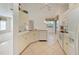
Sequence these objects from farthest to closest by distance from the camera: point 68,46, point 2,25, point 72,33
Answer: point 68,46 → point 72,33 → point 2,25

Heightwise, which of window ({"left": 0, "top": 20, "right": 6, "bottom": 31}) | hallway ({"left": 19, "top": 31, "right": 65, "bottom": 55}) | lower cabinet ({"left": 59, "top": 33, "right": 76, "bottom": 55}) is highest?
window ({"left": 0, "top": 20, "right": 6, "bottom": 31})

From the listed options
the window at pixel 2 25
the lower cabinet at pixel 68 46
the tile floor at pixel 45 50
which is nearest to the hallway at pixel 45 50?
the tile floor at pixel 45 50

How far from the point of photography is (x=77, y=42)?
2383mm

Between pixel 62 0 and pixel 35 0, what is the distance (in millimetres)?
300

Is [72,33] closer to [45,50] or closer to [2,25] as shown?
[45,50]

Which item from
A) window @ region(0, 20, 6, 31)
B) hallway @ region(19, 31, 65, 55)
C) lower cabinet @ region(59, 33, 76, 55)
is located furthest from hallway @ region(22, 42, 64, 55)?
window @ region(0, 20, 6, 31)

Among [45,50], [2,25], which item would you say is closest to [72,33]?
[45,50]

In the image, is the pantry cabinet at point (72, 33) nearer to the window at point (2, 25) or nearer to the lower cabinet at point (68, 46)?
the lower cabinet at point (68, 46)

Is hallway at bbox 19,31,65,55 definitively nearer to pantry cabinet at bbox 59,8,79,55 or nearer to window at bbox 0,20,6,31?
pantry cabinet at bbox 59,8,79,55

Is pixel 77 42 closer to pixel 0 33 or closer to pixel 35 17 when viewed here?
pixel 0 33

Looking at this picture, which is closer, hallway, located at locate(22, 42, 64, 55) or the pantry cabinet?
the pantry cabinet
